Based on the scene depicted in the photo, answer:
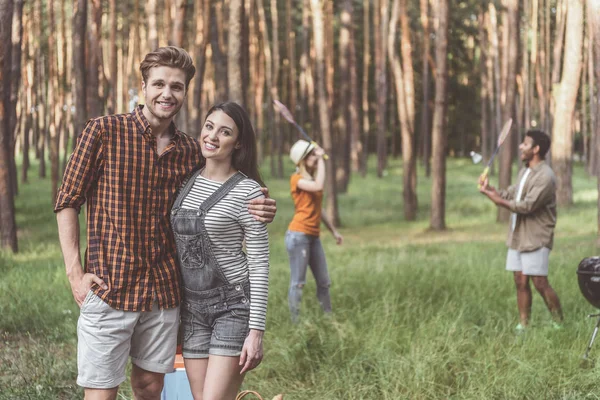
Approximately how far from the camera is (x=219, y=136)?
10.7 ft

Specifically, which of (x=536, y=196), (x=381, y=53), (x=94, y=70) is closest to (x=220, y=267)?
(x=536, y=196)

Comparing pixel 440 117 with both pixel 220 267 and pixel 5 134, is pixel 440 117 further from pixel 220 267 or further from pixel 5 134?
pixel 220 267

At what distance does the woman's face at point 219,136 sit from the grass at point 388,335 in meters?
2.25

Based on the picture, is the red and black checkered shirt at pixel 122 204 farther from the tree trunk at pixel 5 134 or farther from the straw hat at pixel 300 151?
the tree trunk at pixel 5 134

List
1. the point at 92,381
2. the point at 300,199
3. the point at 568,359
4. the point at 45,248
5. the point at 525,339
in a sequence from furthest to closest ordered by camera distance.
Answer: the point at 45,248, the point at 300,199, the point at 525,339, the point at 568,359, the point at 92,381

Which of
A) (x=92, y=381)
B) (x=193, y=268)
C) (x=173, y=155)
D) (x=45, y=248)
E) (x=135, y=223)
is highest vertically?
(x=173, y=155)

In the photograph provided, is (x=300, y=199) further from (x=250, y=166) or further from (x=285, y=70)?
(x=285, y=70)

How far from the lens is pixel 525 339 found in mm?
6051

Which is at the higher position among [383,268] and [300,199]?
[300,199]

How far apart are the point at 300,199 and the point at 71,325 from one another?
2286mm

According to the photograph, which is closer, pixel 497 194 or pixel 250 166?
pixel 250 166

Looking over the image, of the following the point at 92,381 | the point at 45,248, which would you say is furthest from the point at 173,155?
the point at 45,248

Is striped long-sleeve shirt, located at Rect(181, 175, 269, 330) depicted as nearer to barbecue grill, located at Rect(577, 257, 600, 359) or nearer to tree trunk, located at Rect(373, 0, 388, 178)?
barbecue grill, located at Rect(577, 257, 600, 359)

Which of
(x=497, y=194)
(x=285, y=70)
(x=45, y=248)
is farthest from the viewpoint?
(x=285, y=70)
